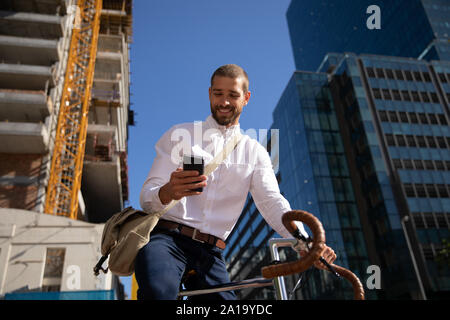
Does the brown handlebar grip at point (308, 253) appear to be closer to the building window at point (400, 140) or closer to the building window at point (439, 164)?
the building window at point (400, 140)

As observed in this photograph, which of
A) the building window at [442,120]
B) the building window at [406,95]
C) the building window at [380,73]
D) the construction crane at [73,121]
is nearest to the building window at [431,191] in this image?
the building window at [442,120]

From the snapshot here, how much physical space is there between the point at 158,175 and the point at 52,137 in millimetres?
33208

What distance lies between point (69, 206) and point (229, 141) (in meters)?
33.4

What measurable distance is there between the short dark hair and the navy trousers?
1.13m

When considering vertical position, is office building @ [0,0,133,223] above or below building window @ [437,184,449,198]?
above

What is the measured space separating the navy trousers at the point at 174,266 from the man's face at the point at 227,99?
0.92 metres

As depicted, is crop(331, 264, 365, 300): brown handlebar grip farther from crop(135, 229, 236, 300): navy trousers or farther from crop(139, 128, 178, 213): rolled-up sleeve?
crop(139, 128, 178, 213): rolled-up sleeve

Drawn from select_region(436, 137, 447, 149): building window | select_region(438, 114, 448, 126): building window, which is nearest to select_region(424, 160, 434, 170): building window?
select_region(436, 137, 447, 149): building window

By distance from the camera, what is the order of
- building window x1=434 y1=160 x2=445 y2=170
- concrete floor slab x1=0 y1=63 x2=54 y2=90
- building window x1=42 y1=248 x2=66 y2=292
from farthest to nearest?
building window x1=434 y1=160 x2=445 y2=170 → concrete floor slab x1=0 y1=63 x2=54 y2=90 → building window x1=42 y1=248 x2=66 y2=292

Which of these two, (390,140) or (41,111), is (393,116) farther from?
(41,111)

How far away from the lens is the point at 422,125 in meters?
48.3

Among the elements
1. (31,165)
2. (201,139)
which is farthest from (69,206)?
(201,139)

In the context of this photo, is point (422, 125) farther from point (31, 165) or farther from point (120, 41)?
point (31, 165)

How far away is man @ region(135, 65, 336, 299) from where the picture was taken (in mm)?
2166
